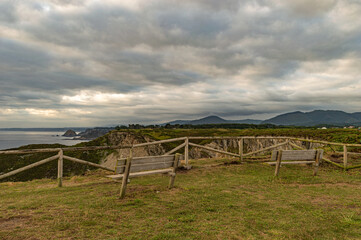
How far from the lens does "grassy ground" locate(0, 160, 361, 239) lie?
400 cm

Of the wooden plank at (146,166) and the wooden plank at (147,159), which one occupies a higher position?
the wooden plank at (147,159)

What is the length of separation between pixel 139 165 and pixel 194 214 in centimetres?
226

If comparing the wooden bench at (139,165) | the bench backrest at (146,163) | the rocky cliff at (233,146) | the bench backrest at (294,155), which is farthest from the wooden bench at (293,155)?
the rocky cliff at (233,146)

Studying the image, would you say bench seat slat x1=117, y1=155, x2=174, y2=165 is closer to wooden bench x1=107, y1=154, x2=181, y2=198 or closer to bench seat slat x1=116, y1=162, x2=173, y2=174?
wooden bench x1=107, y1=154, x2=181, y2=198

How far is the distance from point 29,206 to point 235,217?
495 centimetres

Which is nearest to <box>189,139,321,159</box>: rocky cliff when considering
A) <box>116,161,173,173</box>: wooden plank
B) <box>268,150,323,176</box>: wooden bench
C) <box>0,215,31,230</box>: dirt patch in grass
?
<box>268,150,323,176</box>: wooden bench

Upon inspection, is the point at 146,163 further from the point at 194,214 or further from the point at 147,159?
the point at 194,214

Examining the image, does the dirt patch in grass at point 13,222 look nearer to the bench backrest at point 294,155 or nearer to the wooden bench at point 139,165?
the wooden bench at point 139,165

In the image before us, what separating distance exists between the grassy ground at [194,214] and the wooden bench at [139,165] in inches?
24.4

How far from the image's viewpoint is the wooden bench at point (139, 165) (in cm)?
614

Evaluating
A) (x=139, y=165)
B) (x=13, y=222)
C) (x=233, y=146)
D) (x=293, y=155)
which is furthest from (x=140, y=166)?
(x=233, y=146)

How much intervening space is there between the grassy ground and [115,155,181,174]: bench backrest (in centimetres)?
80

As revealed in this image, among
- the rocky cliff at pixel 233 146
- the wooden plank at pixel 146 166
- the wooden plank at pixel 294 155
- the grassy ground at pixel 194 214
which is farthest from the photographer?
the rocky cliff at pixel 233 146

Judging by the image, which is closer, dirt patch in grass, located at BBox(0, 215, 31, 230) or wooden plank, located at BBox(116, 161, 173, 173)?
dirt patch in grass, located at BBox(0, 215, 31, 230)
